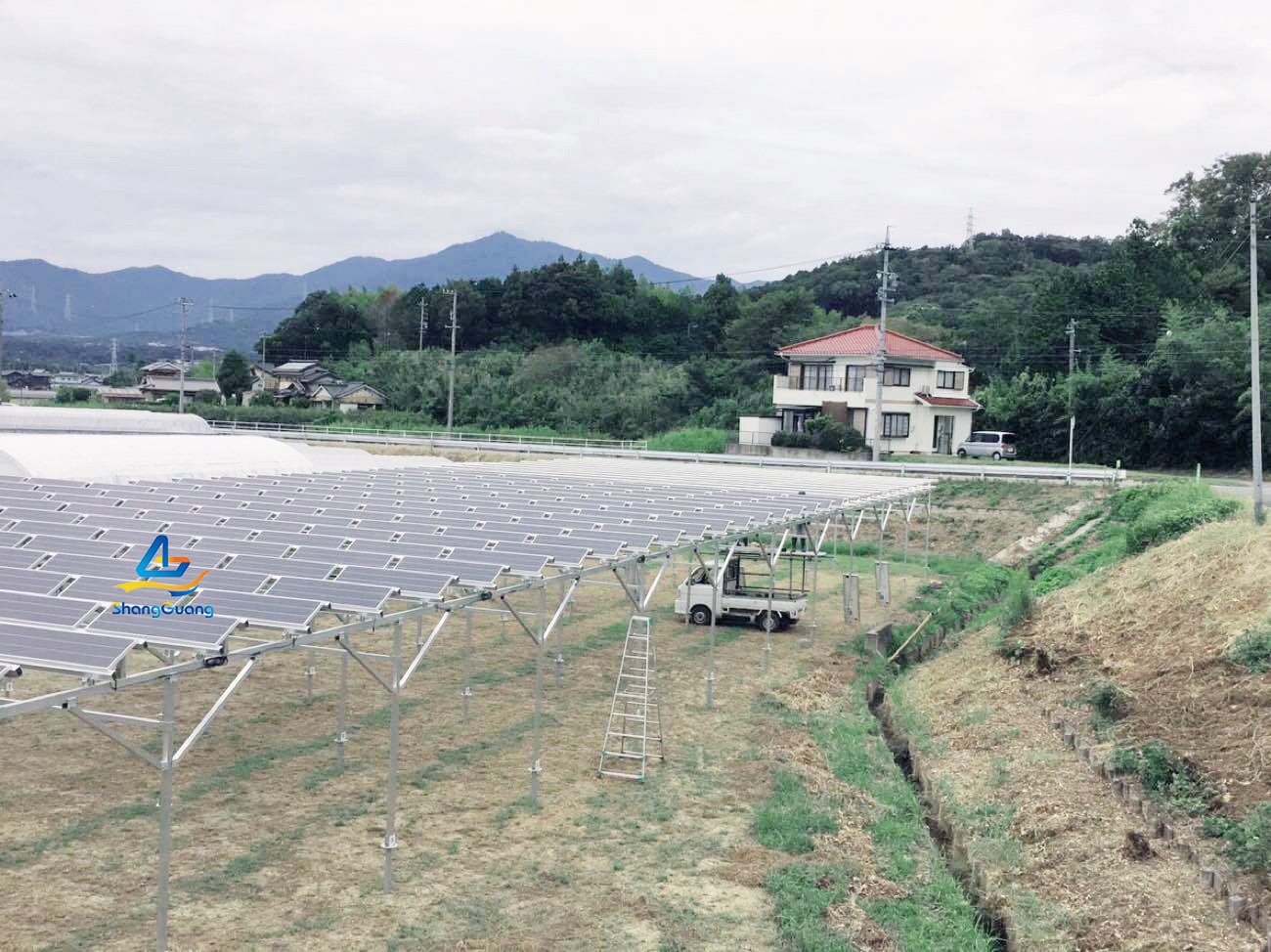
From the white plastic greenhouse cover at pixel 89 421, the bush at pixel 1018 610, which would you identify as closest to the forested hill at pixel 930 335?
the white plastic greenhouse cover at pixel 89 421

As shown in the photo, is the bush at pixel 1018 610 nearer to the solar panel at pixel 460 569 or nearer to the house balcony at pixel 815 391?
the solar panel at pixel 460 569

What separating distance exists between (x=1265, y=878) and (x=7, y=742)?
1295cm

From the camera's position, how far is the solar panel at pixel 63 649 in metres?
6.74

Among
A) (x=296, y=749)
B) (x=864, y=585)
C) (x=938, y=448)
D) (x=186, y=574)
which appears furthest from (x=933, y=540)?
(x=186, y=574)

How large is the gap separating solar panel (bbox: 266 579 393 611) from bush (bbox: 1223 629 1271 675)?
10.6 metres

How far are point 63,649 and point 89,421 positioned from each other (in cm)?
3378

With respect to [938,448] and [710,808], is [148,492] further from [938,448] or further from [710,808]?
[938,448]

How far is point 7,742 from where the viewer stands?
12.6 metres

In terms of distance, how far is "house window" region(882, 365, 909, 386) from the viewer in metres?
48.5

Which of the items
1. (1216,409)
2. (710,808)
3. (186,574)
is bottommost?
(710,808)

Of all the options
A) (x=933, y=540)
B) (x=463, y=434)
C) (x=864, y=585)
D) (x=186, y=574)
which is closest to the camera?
(x=186, y=574)

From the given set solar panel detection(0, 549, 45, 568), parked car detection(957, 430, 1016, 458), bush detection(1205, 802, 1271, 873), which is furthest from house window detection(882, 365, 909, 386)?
solar panel detection(0, 549, 45, 568)

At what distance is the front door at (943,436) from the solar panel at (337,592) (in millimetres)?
42498

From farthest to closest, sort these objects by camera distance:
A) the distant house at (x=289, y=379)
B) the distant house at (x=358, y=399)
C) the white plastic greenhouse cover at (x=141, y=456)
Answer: the distant house at (x=289, y=379)
the distant house at (x=358, y=399)
the white plastic greenhouse cover at (x=141, y=456)
